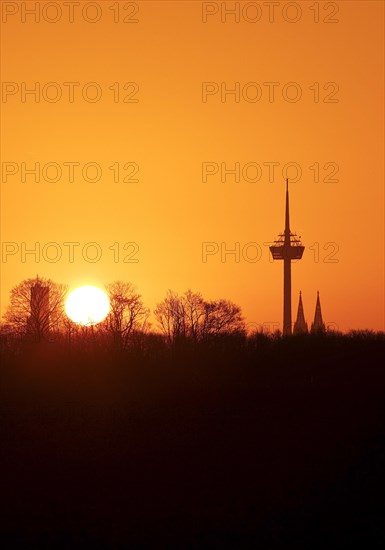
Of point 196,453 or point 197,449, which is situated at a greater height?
point 197,449

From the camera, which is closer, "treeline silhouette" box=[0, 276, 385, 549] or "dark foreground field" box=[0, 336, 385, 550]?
"dark foreground field" box=[0, 336, 385, 550]

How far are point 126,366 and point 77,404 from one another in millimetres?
22342

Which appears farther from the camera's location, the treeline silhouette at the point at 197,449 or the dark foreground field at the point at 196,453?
the treeline silhouette at the point at 197,449

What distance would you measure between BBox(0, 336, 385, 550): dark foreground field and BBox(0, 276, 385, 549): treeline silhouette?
0.15 meters

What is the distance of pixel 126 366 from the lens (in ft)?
399

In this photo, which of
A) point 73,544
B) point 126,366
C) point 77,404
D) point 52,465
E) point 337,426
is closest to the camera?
point 73,544

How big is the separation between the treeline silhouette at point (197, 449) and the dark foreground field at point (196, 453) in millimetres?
150

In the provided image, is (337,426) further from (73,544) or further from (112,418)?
(73,544)

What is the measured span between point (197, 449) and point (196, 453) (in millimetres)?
835

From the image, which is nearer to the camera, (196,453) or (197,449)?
(196,453)

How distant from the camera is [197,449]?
84312 millimetres

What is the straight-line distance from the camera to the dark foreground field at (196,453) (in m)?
65.2

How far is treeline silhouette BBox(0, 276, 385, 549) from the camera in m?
65.4

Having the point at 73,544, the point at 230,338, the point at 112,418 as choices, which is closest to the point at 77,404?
the point at 112,418
